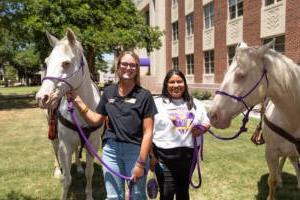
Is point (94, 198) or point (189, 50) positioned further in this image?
point (189, 50)

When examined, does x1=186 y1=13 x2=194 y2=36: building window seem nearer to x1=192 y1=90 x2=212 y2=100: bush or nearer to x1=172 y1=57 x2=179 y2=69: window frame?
x1=172 y1=57 x2=179 y2=69: window frame

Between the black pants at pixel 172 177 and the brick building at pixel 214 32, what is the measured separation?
47.6ft

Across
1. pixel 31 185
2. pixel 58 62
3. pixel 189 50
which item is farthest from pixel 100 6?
pixel 58 62

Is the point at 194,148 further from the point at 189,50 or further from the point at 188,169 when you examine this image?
the point at 189,50

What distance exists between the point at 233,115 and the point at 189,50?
89.0ft

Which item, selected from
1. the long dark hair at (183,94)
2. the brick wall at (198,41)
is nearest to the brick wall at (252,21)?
the brick wall at (198,41)

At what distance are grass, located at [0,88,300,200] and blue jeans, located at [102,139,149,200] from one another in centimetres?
257

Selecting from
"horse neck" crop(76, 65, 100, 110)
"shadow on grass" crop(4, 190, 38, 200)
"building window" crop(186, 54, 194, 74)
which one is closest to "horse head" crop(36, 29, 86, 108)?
"horse neck" crop(76, 65, 100, 110)

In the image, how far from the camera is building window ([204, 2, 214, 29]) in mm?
26489

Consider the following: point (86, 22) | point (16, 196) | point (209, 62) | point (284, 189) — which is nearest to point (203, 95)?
point (209, 62)

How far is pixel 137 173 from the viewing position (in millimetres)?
3600

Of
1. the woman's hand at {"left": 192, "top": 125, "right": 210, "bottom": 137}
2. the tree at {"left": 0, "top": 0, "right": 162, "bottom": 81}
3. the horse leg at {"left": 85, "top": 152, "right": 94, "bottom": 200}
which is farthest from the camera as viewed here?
the tree at {"left": 0, "top": 0, "right": 162, "bottom": 81}

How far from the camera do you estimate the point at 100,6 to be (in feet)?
76.8

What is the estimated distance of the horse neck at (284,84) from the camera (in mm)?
4125
